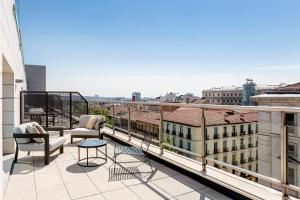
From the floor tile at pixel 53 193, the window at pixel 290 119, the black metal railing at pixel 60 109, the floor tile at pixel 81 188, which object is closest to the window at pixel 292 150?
the window at pixel 290 119

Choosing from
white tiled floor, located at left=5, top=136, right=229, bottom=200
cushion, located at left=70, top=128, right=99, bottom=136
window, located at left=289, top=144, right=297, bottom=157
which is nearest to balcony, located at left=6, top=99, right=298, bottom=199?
white tiled floor, located at left=5, top=136, right=229, bottom=200

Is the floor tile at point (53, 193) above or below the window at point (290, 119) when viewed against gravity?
below

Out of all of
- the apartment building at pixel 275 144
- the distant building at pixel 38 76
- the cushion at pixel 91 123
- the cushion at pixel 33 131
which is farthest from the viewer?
the distant building at pixel 38 76

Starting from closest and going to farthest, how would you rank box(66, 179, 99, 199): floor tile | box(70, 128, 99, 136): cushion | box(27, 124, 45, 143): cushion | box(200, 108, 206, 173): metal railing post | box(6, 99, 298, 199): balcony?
box(6, 99, 298, 199): balcony → box(66, 179, 99, 199): floor tile → box(200, 108, 206, 173): metal railing post → box(27, 124, 45, 143): cushion → box(70, 128, 99, 136): cushion

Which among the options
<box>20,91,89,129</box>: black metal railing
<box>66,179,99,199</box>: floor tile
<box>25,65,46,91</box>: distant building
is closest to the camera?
<box>66,179,99,199</box>: floor tile

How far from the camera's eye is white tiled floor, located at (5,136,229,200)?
109 inches

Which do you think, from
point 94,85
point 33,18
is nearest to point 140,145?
point 33,18

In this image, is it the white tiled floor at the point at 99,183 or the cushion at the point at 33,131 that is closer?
the white tiled floor at the point at 99,183

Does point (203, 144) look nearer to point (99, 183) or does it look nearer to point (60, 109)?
point (99, 183)

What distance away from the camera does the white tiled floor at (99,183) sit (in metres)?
2.77

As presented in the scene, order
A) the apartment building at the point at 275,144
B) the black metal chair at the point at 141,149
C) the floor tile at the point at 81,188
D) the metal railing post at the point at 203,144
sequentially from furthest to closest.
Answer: the black metal chair at the point at 141,149, the metal railing post at the point at 203,144, the floor tile at the point at 81,188, the apartment building at the point at 275,144

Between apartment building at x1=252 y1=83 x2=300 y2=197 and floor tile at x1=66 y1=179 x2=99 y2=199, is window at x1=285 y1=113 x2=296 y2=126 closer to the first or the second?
apartment building at x1=252 y1=83 x2=300 y2=197

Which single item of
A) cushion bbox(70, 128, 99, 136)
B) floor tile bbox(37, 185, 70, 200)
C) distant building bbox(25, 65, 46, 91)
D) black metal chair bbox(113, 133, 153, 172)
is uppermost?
distant building bbox(25, 65, 46, 91)

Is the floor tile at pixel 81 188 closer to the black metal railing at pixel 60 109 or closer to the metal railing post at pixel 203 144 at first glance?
the metal railing post at pixel 203 144
